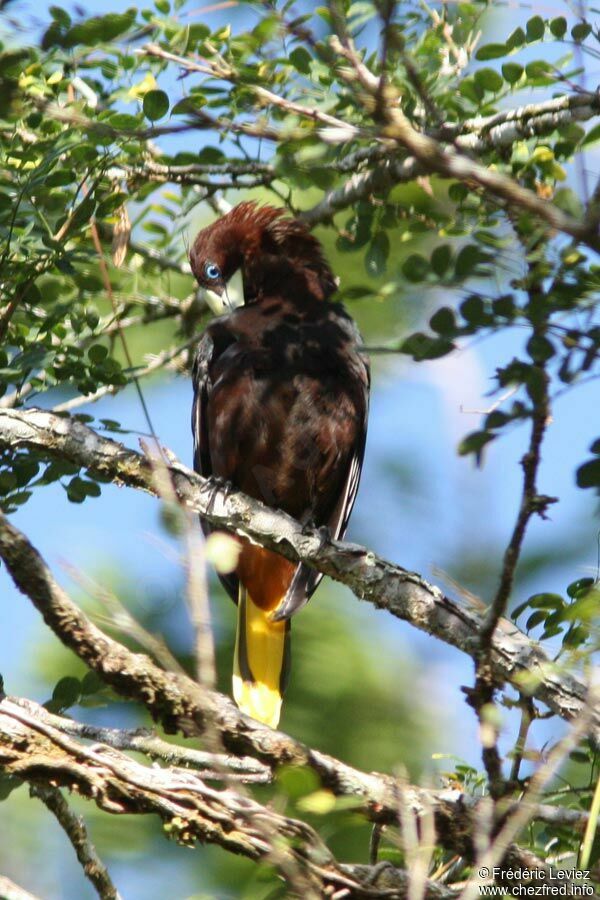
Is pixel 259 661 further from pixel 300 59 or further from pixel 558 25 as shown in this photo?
pixel 558 25

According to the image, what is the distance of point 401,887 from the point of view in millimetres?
2381

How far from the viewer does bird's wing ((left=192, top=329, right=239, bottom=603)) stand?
463 cm

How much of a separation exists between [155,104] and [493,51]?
0.95m

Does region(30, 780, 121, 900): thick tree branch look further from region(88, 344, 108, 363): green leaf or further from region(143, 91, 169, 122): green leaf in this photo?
region(143, 91, 169, 122): green leaf

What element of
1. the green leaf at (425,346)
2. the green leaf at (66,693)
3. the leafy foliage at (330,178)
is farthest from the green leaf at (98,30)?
the green leaf at (66,693)

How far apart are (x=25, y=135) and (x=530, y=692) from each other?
2.28 metres

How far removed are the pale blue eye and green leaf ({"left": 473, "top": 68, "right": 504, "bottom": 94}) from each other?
6.49ft

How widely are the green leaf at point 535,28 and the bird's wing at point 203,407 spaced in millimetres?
Answer: 1859

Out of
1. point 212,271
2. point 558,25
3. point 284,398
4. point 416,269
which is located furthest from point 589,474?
point 212,271

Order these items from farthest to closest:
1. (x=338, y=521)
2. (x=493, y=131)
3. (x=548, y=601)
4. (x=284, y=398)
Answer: (x=338, y=521) < (x=284, y=398) < (x=493, y=131) < (x=548, y=601)

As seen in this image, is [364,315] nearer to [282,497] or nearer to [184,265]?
[184,265]

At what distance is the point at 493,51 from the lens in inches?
117

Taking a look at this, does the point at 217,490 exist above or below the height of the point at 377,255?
below

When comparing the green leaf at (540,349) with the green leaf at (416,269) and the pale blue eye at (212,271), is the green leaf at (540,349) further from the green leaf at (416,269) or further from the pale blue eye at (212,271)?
the pale blue eye at (212,271)
